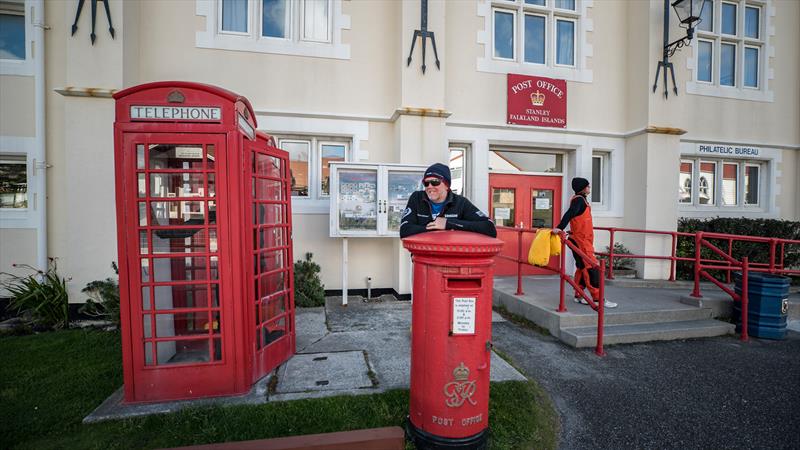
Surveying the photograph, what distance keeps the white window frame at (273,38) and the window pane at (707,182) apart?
29.0 feet

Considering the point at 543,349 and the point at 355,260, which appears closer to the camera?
the point at 543,349

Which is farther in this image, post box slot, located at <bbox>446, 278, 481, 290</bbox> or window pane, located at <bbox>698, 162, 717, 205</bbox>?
window pane, located at <bbox>698, 162, 717, 205</bbox>

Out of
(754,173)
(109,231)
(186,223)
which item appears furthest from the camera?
(754,173)

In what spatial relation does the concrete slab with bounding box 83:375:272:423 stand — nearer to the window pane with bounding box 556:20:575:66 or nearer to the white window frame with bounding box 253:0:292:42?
the white window frame with bounding box 253:0:292:42

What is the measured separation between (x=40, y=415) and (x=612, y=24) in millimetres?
10951

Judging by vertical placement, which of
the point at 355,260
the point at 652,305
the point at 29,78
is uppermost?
the point at 29,78

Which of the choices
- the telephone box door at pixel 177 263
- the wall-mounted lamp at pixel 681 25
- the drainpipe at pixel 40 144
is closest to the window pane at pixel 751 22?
the wall-mounted lamp at pixel 681 25

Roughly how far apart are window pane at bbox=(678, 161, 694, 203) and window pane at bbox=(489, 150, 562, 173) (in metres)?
3.19

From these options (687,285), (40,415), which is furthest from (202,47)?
(687,285)

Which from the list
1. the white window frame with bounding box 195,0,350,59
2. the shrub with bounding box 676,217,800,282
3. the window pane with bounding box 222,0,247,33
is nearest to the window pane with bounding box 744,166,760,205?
the shrub with bounding box 676,217,800,282

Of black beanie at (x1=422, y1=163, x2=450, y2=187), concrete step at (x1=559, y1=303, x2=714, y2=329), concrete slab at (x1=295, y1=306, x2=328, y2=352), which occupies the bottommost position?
concrete slab at (x1=295, y1=306, x2=328, y2=352)

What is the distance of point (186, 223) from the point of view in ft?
10.9

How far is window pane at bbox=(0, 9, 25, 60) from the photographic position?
18.7 feet

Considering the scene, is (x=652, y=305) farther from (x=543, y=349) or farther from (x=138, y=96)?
(x=138, y=96)
